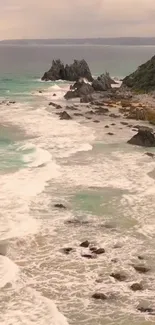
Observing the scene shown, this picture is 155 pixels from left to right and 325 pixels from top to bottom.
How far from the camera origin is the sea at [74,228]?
62.5ft

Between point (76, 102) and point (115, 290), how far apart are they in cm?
6164

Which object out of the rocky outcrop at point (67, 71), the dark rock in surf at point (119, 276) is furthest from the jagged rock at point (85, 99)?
the dark rock in surf at point (119, 276)

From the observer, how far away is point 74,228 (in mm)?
26375

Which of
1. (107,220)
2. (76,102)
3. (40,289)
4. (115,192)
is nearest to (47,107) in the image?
(76,102)

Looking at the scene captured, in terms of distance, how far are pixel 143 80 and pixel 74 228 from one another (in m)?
70.8

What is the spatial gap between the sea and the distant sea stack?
41313 mm

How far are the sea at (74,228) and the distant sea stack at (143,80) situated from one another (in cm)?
4131

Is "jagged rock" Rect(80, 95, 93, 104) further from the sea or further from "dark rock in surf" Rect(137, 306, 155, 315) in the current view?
"dark rock in surf" Rect(137, 306, 155, 315)

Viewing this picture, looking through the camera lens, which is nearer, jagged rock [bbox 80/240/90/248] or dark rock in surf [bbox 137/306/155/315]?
dark rock in surf [bbox 137/306/155/315]

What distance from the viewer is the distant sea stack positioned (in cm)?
8944

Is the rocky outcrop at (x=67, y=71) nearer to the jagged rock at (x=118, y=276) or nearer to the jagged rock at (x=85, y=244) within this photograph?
the jagged rock at (x=85, y=244)

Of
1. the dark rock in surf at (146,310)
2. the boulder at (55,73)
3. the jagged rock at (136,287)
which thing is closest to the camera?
the dark rock in surf at (146,310)

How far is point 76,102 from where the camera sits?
8006 cm

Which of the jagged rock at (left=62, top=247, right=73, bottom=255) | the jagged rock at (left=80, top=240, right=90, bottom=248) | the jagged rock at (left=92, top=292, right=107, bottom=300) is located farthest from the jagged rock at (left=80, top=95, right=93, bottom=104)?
the jagged rock at (left=92, top=292, right=107, bottom=300)
